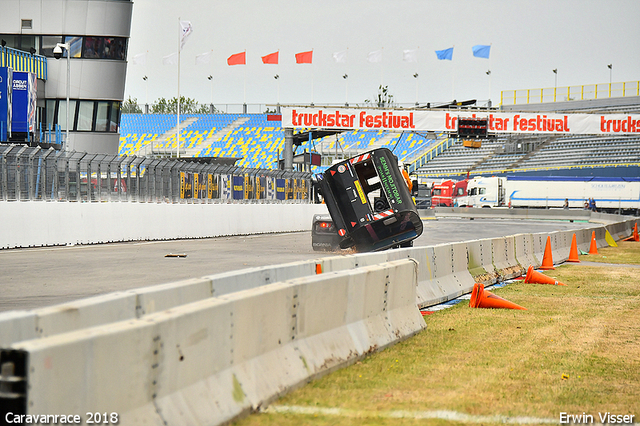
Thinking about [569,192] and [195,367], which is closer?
[195,367]

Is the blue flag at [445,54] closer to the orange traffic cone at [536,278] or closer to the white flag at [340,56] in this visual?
the white flag at [340,56]

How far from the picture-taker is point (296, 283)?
646 centimetres

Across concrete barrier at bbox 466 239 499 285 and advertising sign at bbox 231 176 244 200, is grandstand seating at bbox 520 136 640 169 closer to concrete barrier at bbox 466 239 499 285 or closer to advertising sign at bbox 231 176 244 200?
advertising sign at bbox 231 176 244 200

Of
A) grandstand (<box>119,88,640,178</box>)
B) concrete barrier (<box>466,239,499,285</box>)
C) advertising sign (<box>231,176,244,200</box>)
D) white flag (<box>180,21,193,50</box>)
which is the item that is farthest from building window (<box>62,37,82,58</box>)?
grandstand (<box>119,88,640,178</box>)

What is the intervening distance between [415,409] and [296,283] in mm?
1486

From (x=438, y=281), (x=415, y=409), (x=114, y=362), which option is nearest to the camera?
(x=114, y=362)

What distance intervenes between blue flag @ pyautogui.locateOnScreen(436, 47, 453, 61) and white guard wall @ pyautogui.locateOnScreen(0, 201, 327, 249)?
31.4m

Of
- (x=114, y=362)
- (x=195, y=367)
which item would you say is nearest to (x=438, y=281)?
(x=195, y=367)

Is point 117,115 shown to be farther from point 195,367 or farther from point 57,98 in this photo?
point 195,367

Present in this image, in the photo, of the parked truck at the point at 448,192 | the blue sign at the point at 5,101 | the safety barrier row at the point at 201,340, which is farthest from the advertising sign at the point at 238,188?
the parked truck at the point at 448,192

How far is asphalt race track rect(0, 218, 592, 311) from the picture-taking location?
1149 centimetres

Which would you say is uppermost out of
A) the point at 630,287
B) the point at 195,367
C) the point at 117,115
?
the point at 117,115

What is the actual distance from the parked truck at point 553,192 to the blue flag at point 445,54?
1600cm

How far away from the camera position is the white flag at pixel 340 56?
204 ft
